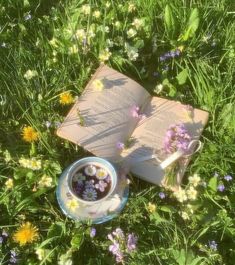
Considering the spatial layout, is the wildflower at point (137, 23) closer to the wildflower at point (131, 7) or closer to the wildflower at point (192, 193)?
the wildflower at point (131, 7)

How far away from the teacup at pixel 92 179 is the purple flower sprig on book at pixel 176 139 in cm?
27

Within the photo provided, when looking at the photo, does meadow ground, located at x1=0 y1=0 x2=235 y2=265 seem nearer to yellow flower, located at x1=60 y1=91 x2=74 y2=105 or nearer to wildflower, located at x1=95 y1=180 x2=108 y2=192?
yellow flower, located at x1=60 y1=91 x2=74 y2=105

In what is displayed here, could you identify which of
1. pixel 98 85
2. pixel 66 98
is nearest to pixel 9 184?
pixel 66 98

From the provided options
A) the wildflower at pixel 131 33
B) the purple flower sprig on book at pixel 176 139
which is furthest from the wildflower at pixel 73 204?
the wildflower at pixel 131 33

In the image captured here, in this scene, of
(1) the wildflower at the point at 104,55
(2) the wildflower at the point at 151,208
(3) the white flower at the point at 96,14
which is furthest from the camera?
(3) the white flower at the point at 96,14

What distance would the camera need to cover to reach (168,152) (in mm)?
1979

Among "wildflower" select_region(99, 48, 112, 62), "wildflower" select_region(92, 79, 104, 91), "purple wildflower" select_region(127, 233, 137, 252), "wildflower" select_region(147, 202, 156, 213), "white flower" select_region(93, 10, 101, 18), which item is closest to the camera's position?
"purple wildflower" select_region(127, 233, 137, 252)

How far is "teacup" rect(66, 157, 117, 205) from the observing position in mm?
1841

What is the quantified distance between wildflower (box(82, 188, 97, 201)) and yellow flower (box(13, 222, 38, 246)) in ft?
0.76

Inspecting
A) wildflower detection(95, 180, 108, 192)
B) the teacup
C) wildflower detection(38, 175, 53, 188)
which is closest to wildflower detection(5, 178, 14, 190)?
wildflower detection(38, 175, 53, 188)

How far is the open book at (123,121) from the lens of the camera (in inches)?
77.2

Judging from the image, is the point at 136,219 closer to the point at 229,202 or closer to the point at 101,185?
the point at 101,185

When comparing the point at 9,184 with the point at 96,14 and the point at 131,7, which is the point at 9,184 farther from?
the point at 131,7

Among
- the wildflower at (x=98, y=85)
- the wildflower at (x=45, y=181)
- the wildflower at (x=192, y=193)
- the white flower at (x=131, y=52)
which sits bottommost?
the wildflower at (x=192, y=193)
